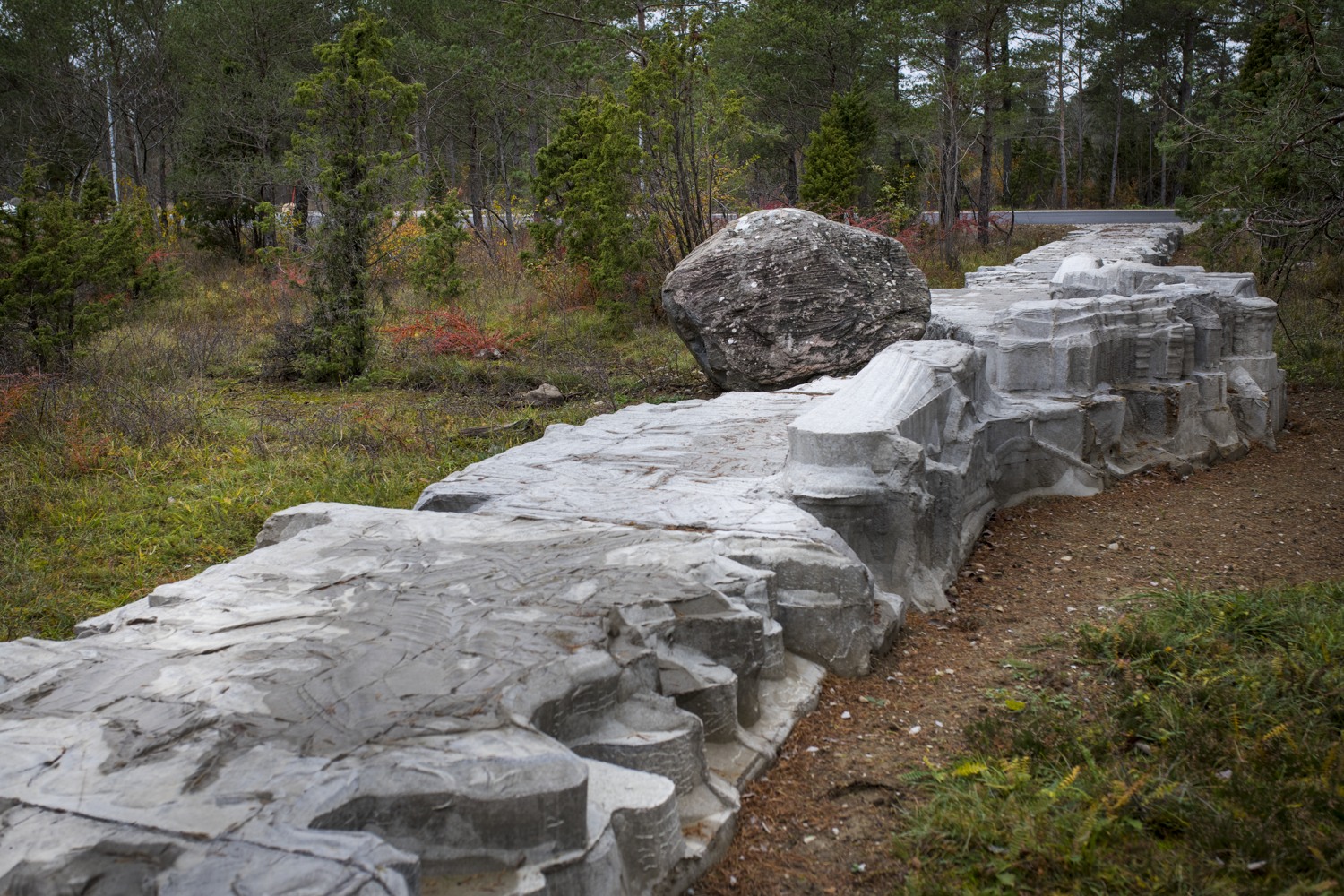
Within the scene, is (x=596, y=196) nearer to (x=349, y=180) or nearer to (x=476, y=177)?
(x=349, y=180)

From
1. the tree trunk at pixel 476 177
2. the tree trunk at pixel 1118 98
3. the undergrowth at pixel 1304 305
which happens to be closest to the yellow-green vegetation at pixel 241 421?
the undergrowth at pixel 1304 305

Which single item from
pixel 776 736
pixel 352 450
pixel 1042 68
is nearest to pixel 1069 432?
pixel 776 736

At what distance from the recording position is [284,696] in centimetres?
226

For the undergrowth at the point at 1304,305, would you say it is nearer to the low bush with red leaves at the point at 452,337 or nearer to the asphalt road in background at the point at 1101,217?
the low bush with red leaves at the point at 452,337

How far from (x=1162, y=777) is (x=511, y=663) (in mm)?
1566

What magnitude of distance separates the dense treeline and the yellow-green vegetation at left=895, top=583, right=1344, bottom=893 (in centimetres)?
450

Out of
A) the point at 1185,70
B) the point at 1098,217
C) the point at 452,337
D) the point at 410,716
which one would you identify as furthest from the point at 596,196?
the point at 1185,70

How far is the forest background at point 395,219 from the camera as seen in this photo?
5.72m

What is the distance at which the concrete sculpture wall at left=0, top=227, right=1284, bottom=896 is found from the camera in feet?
6.04

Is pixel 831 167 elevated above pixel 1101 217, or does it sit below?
above

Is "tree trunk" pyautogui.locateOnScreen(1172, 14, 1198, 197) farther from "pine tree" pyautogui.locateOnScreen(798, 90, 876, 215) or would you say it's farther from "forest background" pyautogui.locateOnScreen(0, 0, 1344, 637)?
"pine tree" pyautogui.locateOnScreen(798, 90, 876, 215)

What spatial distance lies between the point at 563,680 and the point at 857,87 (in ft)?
56.0

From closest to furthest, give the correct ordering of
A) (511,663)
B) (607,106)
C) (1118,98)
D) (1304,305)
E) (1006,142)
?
(511,663) < (607,106) < (1304,305) < (1006,142) < (1118,98)

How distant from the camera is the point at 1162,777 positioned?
8.21ft
